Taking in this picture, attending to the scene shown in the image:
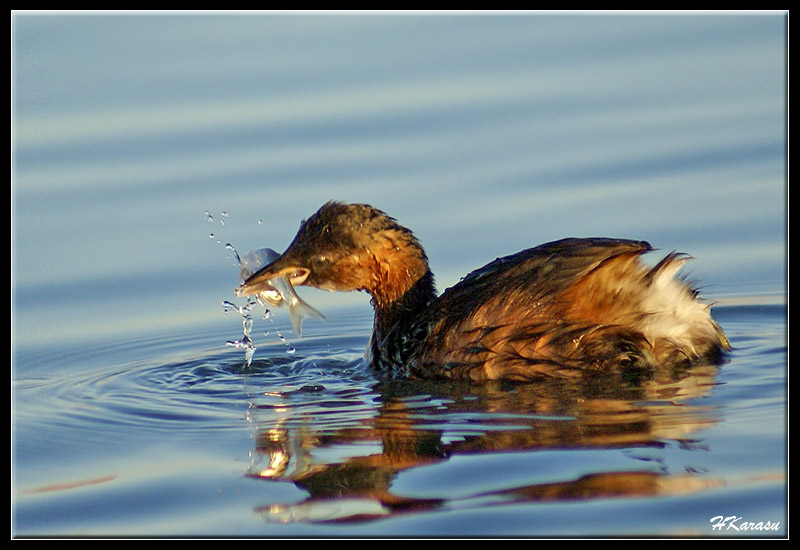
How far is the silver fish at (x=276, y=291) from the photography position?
26.5ft

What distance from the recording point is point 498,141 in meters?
11.4

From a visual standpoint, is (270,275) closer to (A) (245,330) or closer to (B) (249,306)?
(A) (245,330)

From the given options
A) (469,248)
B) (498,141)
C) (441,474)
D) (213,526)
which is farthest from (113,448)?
(498,141)

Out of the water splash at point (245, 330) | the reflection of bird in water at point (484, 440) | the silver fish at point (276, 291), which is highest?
the silver fish at point (276, 291)

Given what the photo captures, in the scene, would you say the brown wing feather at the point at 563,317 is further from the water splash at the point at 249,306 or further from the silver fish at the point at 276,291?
the water splash at the point at 249,306

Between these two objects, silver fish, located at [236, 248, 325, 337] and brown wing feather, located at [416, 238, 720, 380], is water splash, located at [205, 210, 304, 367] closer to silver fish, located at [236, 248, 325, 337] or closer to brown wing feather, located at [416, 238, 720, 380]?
silver fish, located at [236, 248, 325, 337]

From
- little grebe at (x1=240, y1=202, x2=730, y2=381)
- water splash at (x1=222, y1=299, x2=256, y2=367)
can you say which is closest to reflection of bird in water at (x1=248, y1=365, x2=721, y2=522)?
little grebe at (x1=240, y1=202, x2=730, y2=381)

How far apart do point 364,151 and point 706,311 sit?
4614mm

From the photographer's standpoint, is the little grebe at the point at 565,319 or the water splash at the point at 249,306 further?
Answer: the water splash at the point at 249,306

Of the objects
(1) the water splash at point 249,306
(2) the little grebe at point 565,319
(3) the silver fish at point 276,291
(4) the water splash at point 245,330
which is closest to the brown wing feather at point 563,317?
(2) the little grebe at point 565,319

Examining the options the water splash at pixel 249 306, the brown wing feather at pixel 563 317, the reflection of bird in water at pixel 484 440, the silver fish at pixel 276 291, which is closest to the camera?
the reflection of bird in water at pixel 484 440

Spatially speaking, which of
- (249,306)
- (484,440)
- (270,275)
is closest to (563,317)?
(484,440)

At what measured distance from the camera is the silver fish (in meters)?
8.09

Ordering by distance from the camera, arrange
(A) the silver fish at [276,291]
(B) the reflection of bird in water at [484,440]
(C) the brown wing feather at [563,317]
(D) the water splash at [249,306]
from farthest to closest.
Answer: (D) the water splash at [249,306] → (A) the silver fish at [276,291] → (C) the brown wing feather at [563,317] → (B) the reflection of bird in water at [484,440]
